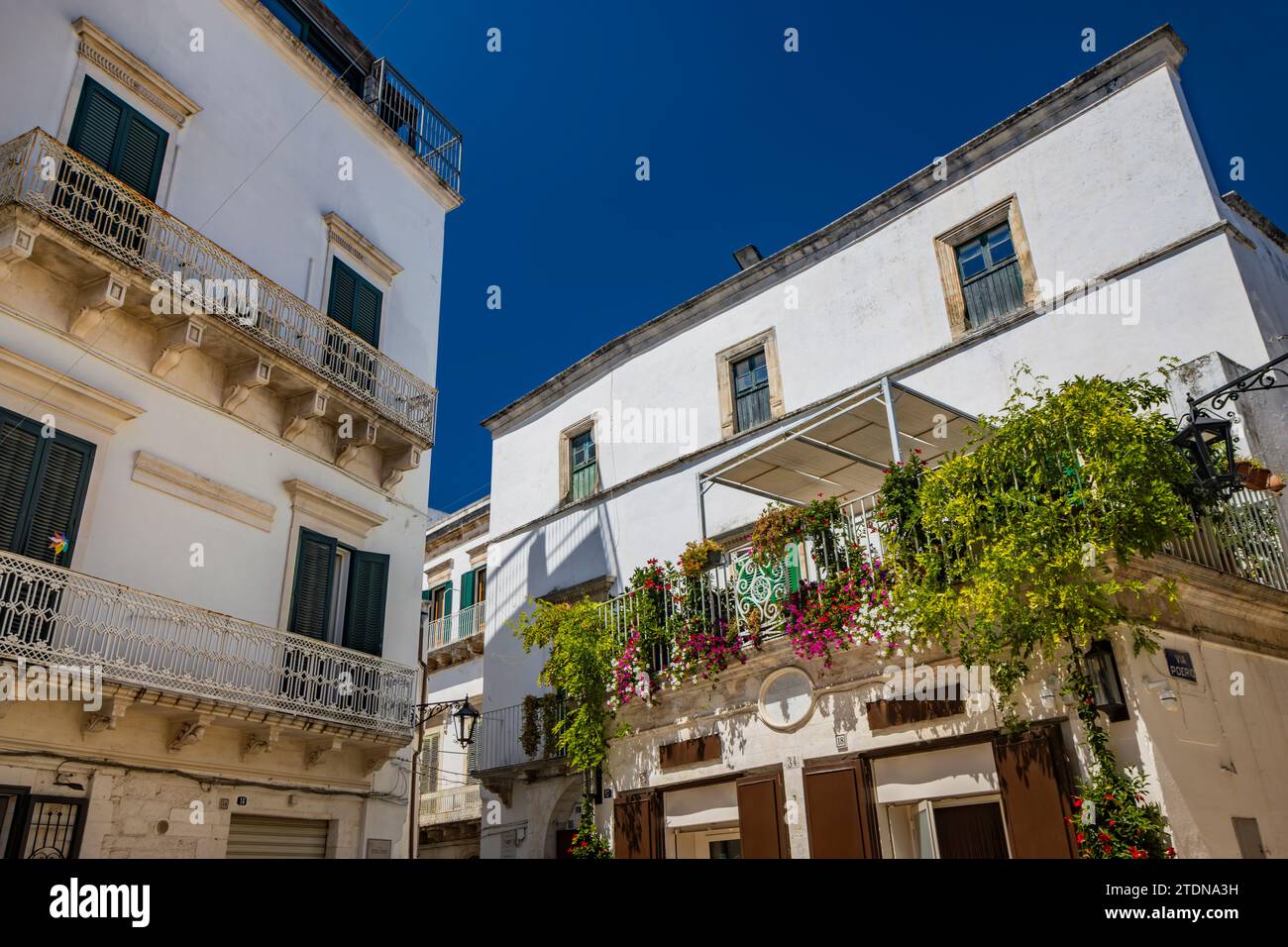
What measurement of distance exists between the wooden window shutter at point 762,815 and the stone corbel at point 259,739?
6044 millimetres

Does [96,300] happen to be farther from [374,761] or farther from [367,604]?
[374,761]

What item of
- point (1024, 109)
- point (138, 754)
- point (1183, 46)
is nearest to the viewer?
point (138, 754)

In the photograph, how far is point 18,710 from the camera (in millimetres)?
10039

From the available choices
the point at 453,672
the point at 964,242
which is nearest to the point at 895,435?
the point at 964,242

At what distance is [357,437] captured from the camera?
1492cm

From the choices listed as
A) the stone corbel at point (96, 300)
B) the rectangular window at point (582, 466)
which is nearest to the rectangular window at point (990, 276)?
the rectangular window at point (582, 466)

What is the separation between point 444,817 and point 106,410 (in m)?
16.0

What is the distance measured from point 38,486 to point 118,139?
5.06 metres

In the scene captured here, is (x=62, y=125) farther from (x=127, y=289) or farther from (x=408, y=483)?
(x=408, y=483)

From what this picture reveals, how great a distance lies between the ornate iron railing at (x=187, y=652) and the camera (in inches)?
393

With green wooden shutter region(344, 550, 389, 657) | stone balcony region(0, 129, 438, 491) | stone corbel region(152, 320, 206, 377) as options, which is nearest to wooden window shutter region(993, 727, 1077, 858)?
green wooden shutter region(344, 550, 389, 657)
